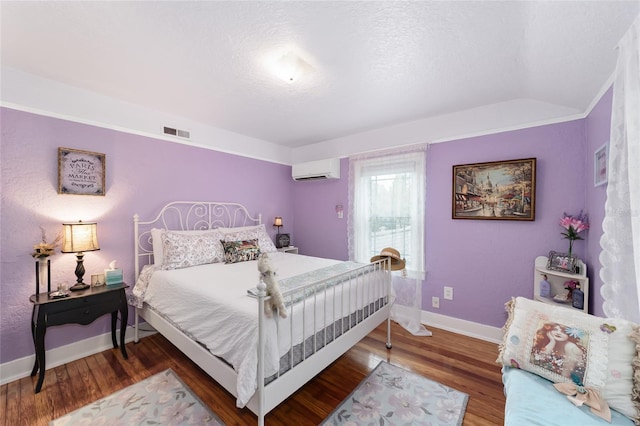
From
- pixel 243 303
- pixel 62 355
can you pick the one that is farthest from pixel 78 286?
pixel 243 303

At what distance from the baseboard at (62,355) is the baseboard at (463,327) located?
3.37 m

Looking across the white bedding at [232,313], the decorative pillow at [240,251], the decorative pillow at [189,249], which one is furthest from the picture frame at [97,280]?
the decorative pillow at [240,251]

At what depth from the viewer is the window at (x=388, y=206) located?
10.4ft

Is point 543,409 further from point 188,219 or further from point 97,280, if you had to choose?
point 188,219

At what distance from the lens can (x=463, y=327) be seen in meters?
2.91

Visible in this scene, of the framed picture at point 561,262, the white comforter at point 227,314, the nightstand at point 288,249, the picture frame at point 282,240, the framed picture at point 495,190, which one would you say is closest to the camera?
the white comforter at point 227,314

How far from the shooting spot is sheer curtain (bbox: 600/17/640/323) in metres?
1.08

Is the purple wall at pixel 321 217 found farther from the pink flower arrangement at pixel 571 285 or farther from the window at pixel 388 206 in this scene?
the pink flower arrangement at pixel 571 285

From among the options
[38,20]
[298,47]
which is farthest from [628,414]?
[38,20]

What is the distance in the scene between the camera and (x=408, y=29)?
1555mm

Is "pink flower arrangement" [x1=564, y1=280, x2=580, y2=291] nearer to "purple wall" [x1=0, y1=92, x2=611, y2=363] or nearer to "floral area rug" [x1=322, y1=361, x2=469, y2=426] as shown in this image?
"purple wall" [x1=0, y1=92, x2=611, y2=363]

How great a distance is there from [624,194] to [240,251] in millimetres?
3033

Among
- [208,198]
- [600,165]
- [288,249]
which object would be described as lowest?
[288,249]

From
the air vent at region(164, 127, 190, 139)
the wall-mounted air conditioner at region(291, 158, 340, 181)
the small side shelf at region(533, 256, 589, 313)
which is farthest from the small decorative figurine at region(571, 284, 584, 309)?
the air vent at region(164, 127, 190, 139)
